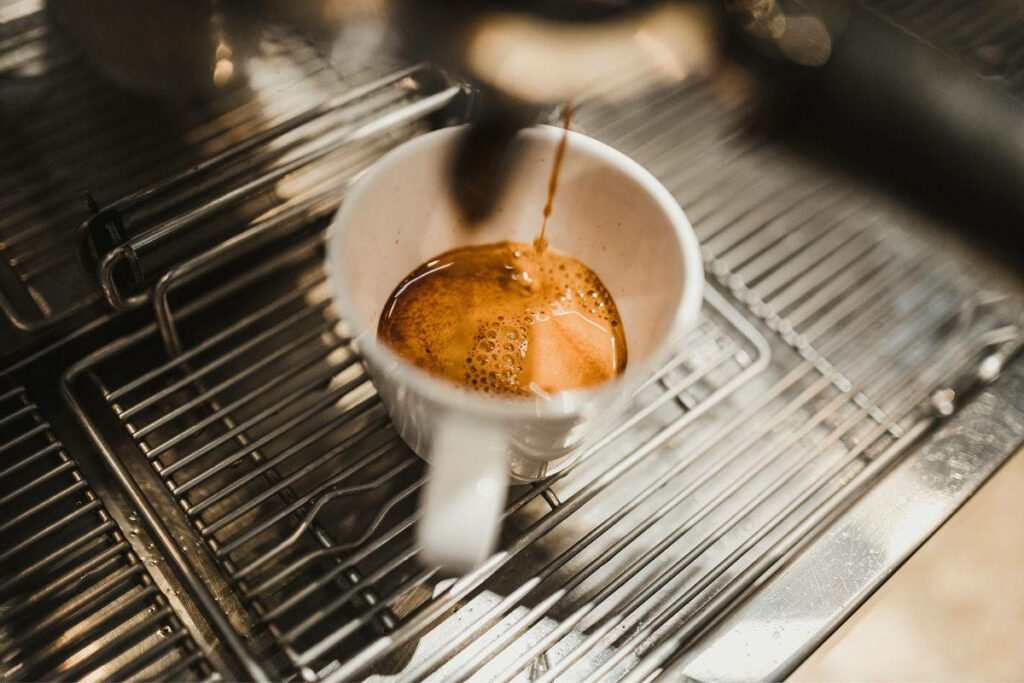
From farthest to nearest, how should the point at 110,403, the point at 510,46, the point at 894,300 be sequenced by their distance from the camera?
the point at 894,300 → the point at 110,403 → the point at 510,46

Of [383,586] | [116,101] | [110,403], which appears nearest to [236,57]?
[116,101]

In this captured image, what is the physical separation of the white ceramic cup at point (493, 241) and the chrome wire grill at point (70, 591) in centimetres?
15

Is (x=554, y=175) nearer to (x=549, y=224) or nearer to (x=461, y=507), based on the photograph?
(x=549, y=224)

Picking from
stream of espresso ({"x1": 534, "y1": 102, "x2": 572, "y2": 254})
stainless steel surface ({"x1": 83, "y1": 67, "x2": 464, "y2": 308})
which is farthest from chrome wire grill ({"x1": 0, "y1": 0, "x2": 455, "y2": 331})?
stream of espresso ({"x1": 534, "y1": 102, "x2": 572, "y2": 254})

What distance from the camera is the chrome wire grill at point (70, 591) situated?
1.38 feet

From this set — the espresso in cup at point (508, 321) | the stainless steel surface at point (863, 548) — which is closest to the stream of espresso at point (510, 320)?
the espresso in cup at point (508, 321)

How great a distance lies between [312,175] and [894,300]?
448mm

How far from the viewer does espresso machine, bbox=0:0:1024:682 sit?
440 millimetres

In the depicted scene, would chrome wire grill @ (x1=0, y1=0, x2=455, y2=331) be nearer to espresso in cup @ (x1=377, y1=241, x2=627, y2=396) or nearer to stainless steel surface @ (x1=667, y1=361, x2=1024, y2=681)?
espresso in cup @ (x1=377, y1=241, x2=627, y2=396)

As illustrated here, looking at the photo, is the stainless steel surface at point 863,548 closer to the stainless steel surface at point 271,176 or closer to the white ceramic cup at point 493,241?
the white ceramic cup at point 493,241

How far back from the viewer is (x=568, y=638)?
17.9 inches

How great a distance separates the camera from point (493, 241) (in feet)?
1.77

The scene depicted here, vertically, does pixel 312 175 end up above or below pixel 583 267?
above

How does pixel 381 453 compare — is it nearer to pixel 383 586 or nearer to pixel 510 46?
pixel 383 586
